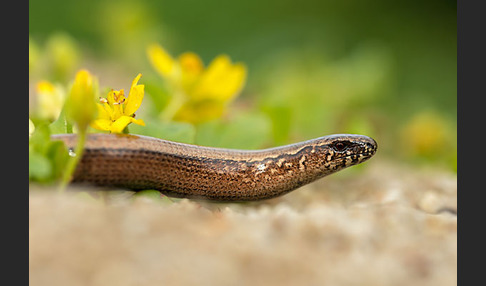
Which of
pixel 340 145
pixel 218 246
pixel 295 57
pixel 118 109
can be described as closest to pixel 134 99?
pixel 118 109

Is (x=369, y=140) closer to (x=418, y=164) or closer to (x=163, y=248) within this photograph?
(x=163, y=248)

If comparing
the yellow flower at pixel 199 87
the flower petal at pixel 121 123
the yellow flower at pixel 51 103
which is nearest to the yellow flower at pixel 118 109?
the flower petal at pixel 121 123

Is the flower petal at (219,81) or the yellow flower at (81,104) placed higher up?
the flower petal at (219,81)

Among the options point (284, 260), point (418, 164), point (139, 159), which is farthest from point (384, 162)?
point (284, 260)

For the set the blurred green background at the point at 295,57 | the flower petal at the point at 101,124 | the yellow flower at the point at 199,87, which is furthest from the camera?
the blurred green background at the point at 295,57

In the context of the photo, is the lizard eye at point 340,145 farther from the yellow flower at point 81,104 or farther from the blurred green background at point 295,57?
the yellow flower at point 81,104

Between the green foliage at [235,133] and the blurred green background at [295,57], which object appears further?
the blurred green background at [295,57]

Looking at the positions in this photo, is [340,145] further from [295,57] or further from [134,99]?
[295,57]
